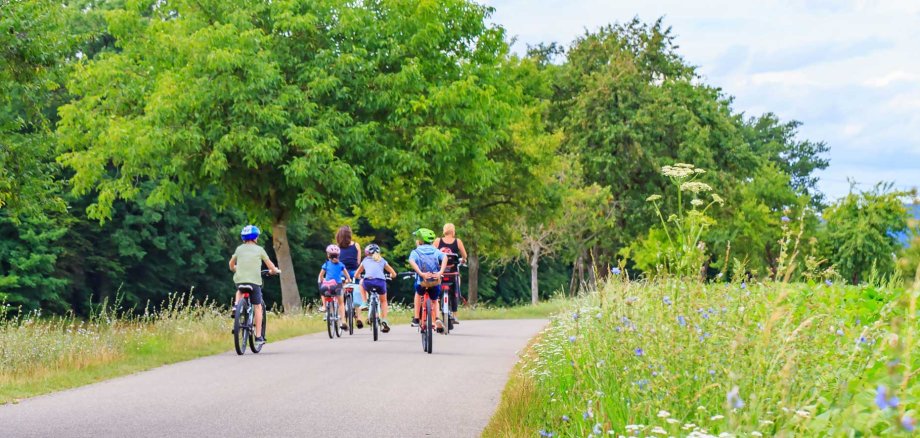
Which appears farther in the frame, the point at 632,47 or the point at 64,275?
the point at 632,47

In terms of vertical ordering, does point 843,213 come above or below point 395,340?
above

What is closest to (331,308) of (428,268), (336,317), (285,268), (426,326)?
(336,317)

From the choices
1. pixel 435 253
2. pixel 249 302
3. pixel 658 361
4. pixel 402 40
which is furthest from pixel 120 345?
pixel 402 40

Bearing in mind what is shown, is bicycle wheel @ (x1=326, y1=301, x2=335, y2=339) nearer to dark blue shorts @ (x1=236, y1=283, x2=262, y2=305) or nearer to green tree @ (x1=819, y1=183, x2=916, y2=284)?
dark blue shorts @ (x1=236, y1=283, x2=262, y2=305)

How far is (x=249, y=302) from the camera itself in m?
15.5

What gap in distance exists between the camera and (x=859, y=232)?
54031mm

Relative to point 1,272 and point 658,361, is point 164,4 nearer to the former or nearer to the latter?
point 1,272

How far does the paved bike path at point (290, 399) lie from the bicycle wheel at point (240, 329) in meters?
0.16

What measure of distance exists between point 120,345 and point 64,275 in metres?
31.6

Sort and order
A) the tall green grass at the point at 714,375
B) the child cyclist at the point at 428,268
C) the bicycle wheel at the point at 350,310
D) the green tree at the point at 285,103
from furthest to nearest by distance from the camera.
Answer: the green tree at the point at 285,103 < the bicycle wheel at the point at 350,310 < the child cyclist at the point at 428,268 < the tall green grass at the point at 714,375

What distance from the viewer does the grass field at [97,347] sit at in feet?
39.3

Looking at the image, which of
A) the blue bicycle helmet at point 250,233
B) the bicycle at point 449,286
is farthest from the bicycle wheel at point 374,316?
the blue bicycle helmet at point 250,233

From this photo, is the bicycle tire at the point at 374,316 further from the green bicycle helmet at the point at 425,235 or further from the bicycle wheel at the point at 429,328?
the bicycle wheel at the point at 429,328

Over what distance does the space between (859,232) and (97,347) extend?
1835 inches
